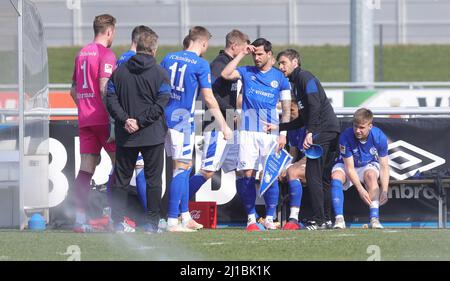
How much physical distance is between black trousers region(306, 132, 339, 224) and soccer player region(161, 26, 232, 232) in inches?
47.4

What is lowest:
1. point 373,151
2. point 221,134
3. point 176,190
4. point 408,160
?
point 176,190

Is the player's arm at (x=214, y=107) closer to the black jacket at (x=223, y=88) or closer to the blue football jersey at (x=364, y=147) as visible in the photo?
the black jacket at (x=223, y=88)

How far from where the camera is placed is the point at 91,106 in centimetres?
1120

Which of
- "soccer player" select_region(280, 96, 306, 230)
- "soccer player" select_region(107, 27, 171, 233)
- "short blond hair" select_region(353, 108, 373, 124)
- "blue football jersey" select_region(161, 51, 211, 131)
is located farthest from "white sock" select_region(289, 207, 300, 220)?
"soccer player" select_region(107, 27, 171, 233)

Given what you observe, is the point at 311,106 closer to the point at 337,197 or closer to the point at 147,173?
the point at 337,197

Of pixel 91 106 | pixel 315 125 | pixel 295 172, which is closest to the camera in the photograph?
pixel 91 106

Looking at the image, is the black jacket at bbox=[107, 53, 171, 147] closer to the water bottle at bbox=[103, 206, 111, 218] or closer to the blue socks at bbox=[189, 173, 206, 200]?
the water bottle at bbox=[103, 206, 111, 218]

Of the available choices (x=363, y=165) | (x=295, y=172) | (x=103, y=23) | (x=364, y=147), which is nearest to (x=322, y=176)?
(x=295, y=172)

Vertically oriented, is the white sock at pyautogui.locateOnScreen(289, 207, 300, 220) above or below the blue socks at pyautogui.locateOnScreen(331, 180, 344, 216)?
below

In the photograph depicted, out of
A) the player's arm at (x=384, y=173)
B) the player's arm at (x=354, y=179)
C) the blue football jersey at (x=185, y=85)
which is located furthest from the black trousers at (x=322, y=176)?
the blue football jersey at (x=185, y=85)

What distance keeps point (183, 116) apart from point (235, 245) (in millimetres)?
1966

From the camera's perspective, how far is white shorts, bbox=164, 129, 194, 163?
11.0 metres

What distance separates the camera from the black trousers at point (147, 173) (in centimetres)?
1068
